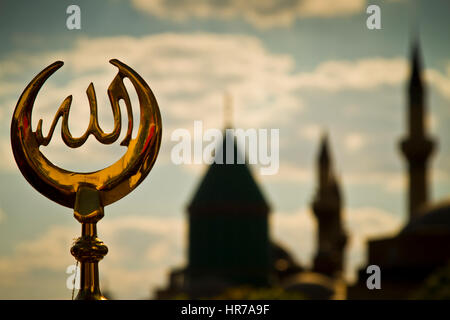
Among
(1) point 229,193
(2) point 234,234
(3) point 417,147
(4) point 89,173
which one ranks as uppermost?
(1) point 229,193

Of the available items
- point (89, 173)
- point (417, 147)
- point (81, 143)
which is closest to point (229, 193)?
point (417, 147)

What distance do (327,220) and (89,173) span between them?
6148cm

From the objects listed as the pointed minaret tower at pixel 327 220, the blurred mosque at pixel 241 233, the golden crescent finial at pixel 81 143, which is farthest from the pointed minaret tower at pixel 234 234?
the golden crescent finial at pixel 81 143

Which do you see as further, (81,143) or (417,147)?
(417,147)

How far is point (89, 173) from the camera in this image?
12.1 ft

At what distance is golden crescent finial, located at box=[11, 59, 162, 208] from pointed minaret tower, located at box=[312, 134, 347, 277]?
5945 cm

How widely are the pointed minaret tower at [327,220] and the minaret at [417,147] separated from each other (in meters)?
12.3

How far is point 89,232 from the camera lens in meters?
3.69

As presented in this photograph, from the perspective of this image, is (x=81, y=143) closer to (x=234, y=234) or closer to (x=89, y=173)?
(x=89, y=173)

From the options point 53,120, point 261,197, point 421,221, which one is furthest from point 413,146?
point 53,120

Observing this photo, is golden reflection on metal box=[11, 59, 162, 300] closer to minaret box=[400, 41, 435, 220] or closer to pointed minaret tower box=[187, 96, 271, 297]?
minaret box=[400, 41, 435, 220]

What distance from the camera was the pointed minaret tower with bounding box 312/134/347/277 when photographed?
209 feet
